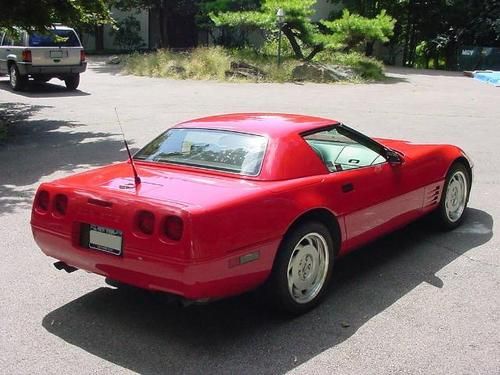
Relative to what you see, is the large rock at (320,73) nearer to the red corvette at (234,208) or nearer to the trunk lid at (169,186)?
the red corvette at (234,208)

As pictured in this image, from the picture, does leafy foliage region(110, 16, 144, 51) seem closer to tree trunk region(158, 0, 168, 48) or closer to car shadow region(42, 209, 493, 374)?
tree trunk region(158, 0, 168, 48)

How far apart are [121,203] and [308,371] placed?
146 centimetres

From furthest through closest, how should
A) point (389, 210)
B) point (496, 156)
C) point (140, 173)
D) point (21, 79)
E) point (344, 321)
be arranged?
1. point (21, 79)
2. point (496, 156)
3. point (389, 210)
4. point (140, 173)
5. point (344, 321)

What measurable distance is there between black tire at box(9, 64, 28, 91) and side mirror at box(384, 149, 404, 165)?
16.1 metres

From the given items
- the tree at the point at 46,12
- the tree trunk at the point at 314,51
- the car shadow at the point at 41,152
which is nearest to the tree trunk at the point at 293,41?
the tree trunk at the point at 314,51

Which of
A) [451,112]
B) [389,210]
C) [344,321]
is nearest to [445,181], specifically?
[389,210]

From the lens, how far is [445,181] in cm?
575

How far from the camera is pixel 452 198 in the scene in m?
6.00

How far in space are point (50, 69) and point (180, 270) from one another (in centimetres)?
1669

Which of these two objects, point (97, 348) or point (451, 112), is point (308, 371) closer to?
point (97, 348)

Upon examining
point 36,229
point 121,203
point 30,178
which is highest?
point 121,203

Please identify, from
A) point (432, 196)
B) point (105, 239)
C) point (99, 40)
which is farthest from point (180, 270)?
point (99, 40)

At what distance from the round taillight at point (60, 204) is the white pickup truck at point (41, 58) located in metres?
15.2

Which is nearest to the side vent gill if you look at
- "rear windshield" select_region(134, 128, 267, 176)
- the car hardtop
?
the car hardtop
